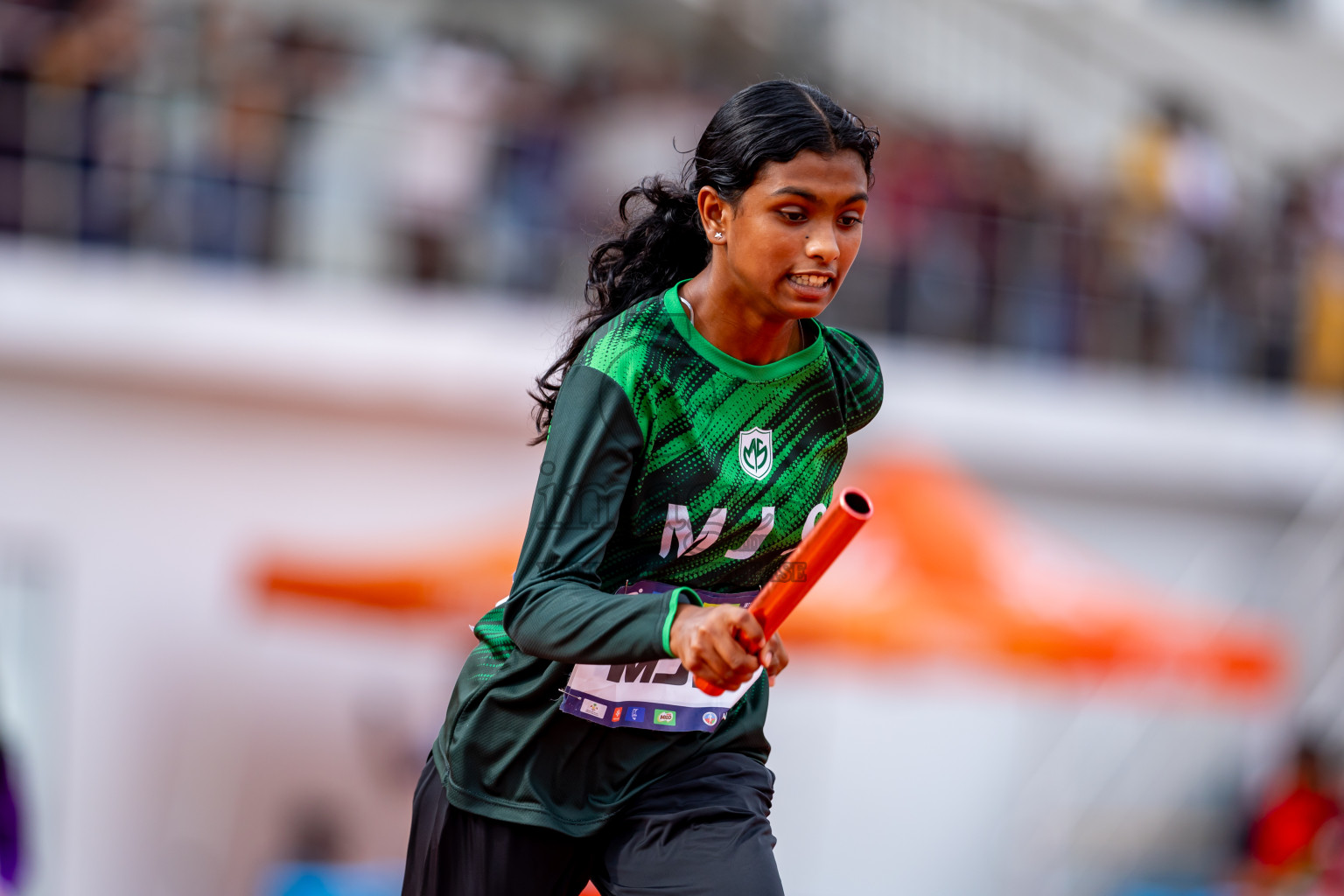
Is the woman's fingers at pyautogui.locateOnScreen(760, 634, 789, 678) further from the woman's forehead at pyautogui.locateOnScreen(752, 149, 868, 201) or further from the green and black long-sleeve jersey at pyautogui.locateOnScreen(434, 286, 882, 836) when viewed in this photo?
the woman's forehead at pyautogui.locateOnScreen(752, 149, 868, 201)

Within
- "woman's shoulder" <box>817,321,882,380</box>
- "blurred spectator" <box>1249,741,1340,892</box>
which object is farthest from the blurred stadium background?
"woman's shoulder" <box>817,321,882,380</box>

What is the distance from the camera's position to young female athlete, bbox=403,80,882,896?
249 centimetres

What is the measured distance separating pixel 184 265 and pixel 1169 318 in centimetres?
661

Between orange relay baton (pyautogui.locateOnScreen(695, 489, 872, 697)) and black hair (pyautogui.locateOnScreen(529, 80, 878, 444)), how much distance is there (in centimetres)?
53

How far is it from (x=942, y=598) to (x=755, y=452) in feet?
16.5

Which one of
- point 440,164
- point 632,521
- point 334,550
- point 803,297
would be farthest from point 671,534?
point 440,164

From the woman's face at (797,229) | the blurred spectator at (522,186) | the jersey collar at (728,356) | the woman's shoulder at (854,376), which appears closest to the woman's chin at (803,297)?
the woman's face at (797,229)

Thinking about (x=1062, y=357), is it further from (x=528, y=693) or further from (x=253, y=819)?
(x=528, y=693)

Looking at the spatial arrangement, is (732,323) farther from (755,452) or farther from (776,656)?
(776,656)

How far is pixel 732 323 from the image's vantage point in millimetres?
2623

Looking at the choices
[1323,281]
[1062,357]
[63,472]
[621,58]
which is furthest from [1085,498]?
[63,472]

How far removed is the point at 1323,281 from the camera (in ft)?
42.5

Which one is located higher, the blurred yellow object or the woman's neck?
the woman's neck

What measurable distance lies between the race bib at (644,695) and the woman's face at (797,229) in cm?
47
